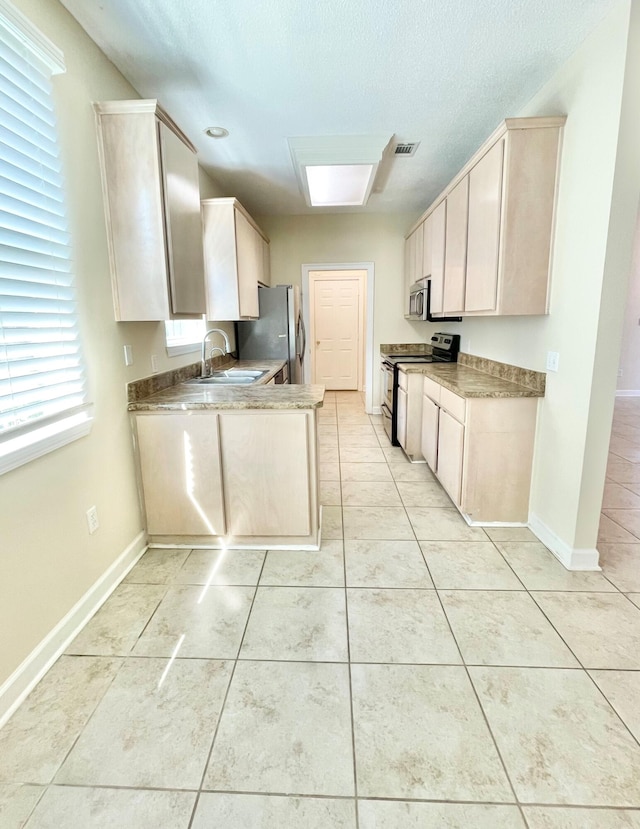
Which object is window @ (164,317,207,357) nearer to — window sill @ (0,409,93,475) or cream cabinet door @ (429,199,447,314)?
window sill @ (0,409,93,475)

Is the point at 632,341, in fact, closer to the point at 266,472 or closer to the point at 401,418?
the point at 401,418

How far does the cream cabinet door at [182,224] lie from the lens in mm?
2080

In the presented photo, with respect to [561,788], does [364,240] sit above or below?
above

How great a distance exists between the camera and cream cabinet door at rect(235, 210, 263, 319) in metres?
3.56

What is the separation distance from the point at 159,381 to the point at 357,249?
3.55 metres

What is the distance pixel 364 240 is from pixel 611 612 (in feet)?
15.2

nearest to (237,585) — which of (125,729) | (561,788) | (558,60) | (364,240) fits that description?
(125,729)

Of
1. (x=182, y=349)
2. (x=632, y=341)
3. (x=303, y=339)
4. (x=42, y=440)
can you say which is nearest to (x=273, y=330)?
(x=303, y=339)

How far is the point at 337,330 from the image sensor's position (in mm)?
7473

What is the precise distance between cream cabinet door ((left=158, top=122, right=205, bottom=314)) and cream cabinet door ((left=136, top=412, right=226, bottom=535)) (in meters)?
0.63

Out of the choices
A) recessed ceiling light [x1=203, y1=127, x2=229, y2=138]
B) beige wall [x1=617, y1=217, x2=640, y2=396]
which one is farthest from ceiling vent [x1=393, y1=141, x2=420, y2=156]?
beige wall [x1=617, y1=217, x2=640, y2=396]

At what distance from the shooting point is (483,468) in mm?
2551

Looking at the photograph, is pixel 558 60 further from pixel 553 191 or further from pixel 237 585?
pixel 237 585

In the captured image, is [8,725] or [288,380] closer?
[8,725]
